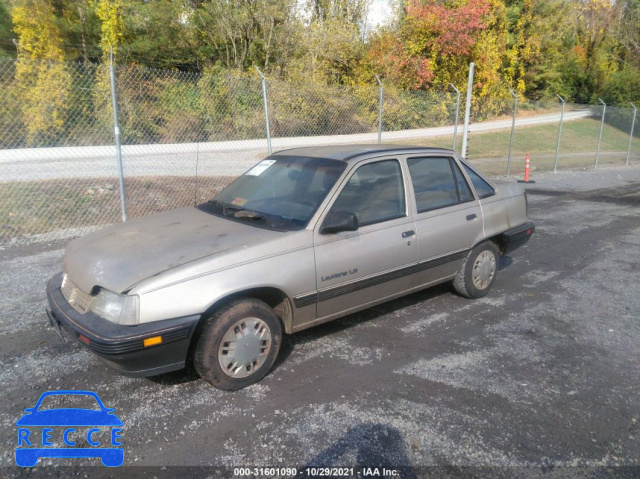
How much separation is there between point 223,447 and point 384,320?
2198mm

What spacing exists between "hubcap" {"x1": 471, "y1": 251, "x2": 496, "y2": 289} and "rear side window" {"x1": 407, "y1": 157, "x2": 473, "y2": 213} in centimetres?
66

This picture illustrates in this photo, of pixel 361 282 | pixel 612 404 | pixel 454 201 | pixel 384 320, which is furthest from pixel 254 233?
pixel 612 404

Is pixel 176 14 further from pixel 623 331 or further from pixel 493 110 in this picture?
pixel 623 331

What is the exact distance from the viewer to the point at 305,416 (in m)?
3.06

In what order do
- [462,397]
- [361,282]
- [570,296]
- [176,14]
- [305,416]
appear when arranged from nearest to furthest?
[305,416]
[462,397]
[361,282]
[570,296]
[176,14]

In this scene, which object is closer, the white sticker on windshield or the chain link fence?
the white sticker on windshield

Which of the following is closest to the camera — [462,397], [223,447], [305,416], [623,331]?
[223,447]

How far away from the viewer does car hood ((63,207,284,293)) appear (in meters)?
3.13

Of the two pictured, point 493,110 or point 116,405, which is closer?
point 116,405

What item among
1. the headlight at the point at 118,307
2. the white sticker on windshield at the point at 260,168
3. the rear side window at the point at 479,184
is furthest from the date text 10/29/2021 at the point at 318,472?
the rear side window at the point at 479,184

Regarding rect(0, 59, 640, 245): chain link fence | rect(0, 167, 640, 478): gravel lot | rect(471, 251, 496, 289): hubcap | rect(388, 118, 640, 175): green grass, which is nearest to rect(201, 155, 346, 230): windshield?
rect(0, 167, 640, 478): gravel lot

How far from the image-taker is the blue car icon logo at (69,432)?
8.88 feet

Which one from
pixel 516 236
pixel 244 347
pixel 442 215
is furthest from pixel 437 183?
pixel 244 347

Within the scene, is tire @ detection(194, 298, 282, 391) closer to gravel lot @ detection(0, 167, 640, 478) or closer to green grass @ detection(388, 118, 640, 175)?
gravel lot @ detection(0, 167, 640, 478)
